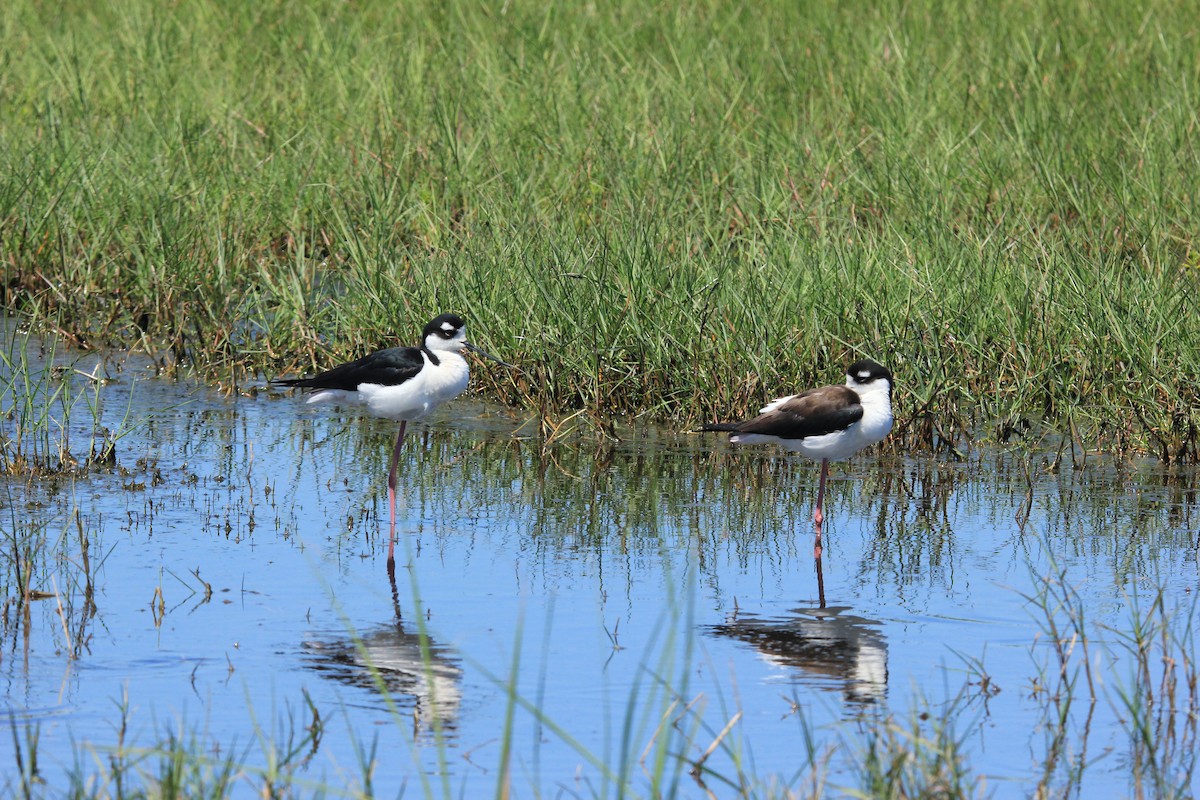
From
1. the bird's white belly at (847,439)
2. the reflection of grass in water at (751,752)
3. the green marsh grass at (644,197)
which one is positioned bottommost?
the reflection of grass in water at (751,752)

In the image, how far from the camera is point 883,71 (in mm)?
13547

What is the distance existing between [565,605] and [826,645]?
3.42ft

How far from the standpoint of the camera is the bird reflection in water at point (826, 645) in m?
5.81

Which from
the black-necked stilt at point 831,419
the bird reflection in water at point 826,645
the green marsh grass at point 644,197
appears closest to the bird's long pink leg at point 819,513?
the black-necked stilt at point 831,419

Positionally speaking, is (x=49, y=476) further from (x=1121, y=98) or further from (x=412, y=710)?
(x=1121, y=98)

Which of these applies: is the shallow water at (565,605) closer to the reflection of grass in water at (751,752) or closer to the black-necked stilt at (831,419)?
the reflection of grass in water at (751,752)

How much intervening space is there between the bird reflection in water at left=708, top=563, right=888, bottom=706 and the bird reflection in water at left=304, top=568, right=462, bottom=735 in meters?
1.05

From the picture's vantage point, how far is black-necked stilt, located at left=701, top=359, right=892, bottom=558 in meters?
7.86

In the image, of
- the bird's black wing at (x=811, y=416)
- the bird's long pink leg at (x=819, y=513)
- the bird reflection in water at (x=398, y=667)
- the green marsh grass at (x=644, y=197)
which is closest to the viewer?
the bird reflection in water at (x=398, y=667)

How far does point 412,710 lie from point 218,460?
12.7 ft

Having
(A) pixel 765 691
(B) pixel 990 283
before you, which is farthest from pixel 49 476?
(B) pixel 990 283

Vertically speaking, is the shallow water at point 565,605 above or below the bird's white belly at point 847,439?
below

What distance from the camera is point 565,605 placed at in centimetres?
665

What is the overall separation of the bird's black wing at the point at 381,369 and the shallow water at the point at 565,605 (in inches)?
20.7
